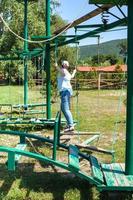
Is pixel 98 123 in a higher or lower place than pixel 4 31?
lower

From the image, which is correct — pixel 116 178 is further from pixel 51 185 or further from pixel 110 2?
pixel 110 2

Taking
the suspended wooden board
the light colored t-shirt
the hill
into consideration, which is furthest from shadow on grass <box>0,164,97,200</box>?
the light colored t-shirt

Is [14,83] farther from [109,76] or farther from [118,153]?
[118,153]

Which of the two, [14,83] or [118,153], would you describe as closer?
[118,153]

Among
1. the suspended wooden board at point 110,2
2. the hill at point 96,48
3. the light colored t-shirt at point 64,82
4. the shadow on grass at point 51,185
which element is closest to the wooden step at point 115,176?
the shadow on grass at point 51,185

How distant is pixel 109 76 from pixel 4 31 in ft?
34.1

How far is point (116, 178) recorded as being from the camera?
5895mm

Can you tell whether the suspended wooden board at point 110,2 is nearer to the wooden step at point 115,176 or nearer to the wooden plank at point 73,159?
the wooden plank at point 73,159

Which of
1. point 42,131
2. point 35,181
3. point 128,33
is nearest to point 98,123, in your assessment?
point 42,131

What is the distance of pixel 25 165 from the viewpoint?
25.2 feet

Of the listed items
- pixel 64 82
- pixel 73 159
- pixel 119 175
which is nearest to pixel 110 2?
pixel 73 159

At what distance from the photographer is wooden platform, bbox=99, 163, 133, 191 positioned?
558cm

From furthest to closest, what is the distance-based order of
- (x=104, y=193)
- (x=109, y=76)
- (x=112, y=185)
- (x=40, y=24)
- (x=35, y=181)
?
(x=109, y=76) < (x=40, y=24) < (x=35, y=181) < (x=104, y=193) < (x=112, y=185)

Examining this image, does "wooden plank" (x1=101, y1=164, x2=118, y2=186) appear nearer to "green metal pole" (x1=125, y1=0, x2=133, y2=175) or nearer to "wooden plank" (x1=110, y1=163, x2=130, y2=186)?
"wooden plank" (x1=110, y1=163, x2=130, y2=186)
